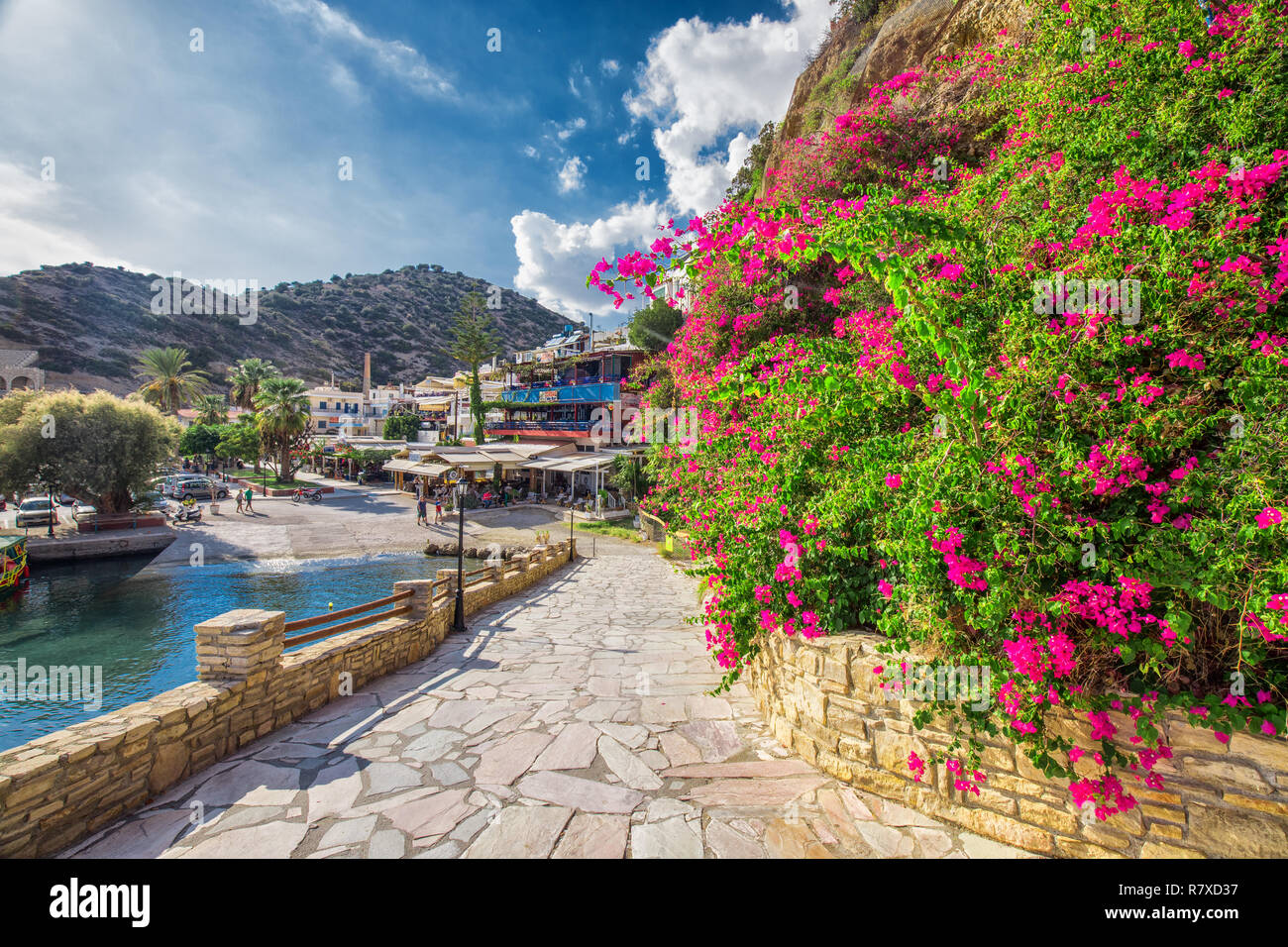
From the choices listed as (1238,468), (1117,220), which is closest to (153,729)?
(1238,468)

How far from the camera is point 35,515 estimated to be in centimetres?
2017

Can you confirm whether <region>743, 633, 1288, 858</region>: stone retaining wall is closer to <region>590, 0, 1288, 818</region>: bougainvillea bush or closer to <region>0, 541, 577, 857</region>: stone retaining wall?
<region>590, 0, 1288, 818</region>: bougainvillea bush

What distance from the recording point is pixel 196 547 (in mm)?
16828

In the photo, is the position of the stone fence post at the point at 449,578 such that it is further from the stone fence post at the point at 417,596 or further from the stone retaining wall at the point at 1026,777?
the stone retaining wall at the point at 1026,777

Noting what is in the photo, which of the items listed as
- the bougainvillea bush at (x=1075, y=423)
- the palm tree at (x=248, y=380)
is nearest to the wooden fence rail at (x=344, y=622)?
the bougainvillea bush at (x=1075, y=423)

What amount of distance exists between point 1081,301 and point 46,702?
13.4m

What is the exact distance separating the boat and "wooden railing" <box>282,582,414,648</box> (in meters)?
13.4

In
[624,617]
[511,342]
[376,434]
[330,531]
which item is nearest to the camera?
[624,617]

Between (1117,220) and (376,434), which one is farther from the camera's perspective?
(376,434)

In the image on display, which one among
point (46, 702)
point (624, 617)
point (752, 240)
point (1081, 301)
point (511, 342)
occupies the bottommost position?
point (46, 702)

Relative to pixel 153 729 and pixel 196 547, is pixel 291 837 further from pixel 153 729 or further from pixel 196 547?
pixel 196 547

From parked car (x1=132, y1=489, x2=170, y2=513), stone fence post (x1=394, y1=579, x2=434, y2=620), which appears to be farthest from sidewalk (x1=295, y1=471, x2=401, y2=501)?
stone fence post (x1=394, y1=579, x2=434, y2=620)

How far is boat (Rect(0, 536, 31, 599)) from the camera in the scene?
1255cm

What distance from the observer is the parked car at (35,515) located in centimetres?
1967
